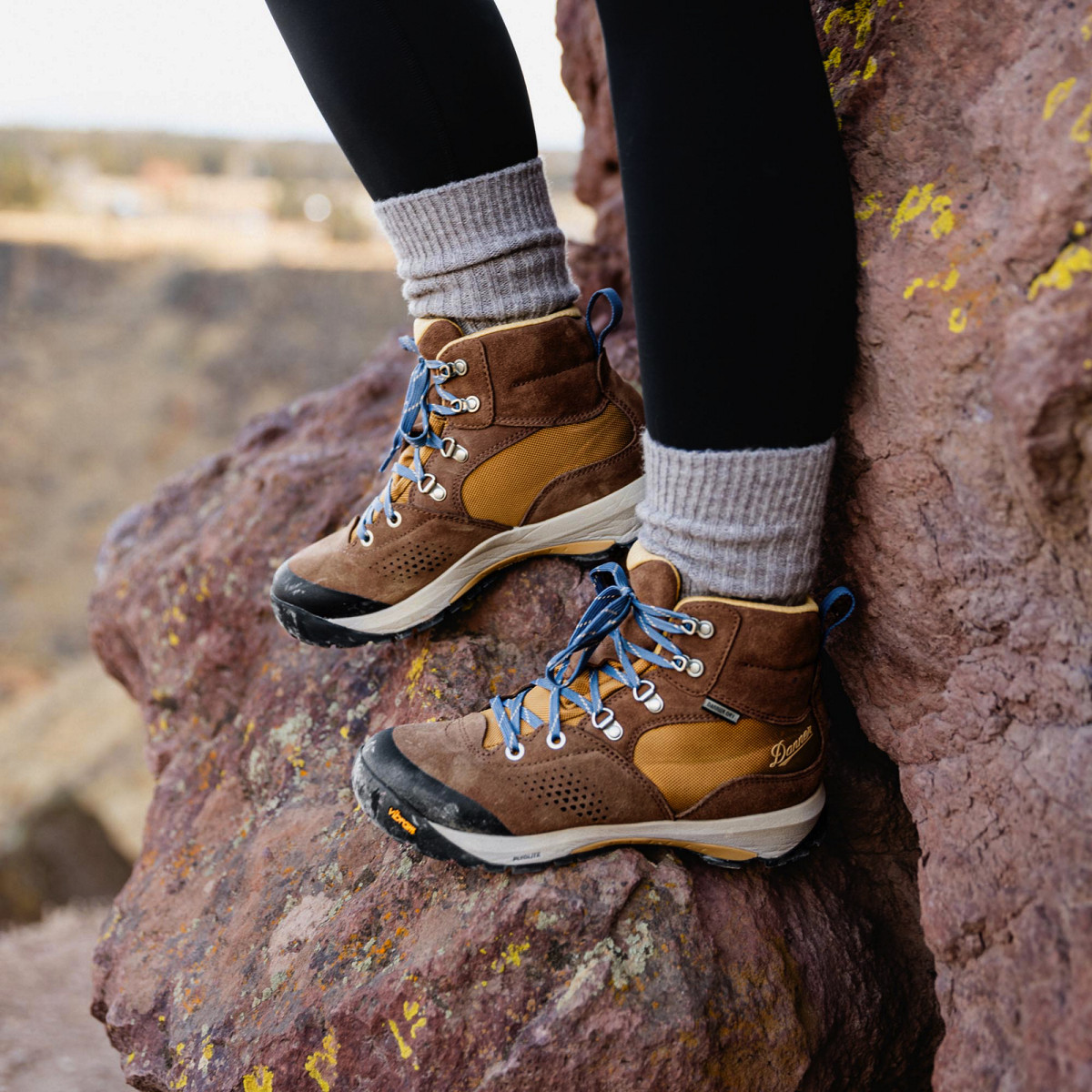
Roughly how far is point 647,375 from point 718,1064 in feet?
2.17

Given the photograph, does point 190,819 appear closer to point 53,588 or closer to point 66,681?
point 66,681

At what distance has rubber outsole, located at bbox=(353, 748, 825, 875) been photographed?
891mm

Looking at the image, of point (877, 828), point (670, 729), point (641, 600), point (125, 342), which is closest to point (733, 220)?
point (641, 600)

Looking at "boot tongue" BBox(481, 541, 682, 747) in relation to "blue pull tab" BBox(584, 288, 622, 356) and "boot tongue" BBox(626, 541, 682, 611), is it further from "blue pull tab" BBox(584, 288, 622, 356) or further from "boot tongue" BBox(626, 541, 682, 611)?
"blue pull tab" BBox(584, 288, 622, 356)

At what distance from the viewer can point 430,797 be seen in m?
0.88

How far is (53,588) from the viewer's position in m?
8.22

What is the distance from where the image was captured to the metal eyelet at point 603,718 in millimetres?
889

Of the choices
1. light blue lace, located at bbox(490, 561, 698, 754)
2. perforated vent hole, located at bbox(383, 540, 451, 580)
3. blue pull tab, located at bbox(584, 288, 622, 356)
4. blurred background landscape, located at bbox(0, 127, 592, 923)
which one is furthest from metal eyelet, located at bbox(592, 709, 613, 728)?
blurred background landscape, located at bbox(0, 127, 592, 923)

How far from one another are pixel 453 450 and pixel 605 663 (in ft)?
1.09

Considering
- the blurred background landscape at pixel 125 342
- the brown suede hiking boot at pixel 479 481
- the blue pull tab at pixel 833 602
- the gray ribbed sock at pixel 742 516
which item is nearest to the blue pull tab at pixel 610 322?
the brown suede hiking boot at pixel 479 481

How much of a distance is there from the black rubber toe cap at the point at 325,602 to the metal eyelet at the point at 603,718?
1.11 feet

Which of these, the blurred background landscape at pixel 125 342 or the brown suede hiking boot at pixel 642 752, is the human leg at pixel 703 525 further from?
the blurred background landscape at pixel 125 342

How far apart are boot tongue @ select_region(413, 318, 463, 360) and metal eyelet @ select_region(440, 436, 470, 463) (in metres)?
0.10

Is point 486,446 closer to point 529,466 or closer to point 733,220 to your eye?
point 529,466
